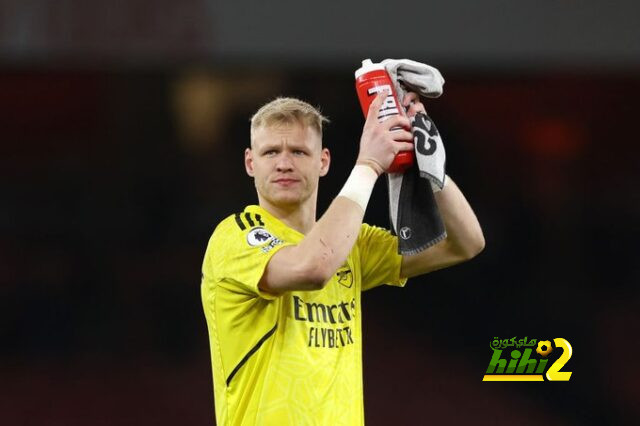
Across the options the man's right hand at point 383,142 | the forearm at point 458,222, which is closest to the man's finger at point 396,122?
the man's right hand at point 383,142

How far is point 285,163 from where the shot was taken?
2990 millimetres

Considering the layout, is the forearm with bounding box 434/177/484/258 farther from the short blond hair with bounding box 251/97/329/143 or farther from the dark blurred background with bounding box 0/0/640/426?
the dark blurred background with bounding box 0/0/640/426

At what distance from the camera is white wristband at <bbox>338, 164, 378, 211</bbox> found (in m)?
2.75

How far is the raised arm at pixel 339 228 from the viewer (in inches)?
104

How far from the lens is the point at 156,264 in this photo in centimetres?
659

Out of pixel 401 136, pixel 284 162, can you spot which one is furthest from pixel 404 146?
pixel 284 162

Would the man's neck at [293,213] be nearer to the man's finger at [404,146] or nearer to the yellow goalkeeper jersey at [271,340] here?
the yellow goalkeeper jersey at [271,340]

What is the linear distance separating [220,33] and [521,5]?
1.72 metres

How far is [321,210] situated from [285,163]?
351cm

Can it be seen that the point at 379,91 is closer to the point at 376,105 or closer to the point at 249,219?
the point at 376,105

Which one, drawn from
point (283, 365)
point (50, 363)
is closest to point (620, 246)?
point (50, 363)

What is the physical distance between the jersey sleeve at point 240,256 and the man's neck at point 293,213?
0.46ft

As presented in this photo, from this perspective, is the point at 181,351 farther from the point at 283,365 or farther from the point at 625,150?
the point at 283,365

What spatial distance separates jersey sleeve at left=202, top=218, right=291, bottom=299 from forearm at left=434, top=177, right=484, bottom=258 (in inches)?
20.8
